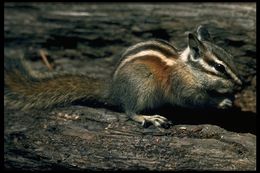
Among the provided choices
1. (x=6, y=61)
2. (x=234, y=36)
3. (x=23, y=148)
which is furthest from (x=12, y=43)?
(x=234, y=36)

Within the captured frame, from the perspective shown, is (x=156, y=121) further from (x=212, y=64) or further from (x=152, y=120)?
(x=212, y=64)

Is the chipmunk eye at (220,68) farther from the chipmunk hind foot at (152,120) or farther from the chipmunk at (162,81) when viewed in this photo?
the chipmunk hind foot at (152,120)

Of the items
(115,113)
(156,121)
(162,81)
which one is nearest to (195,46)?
(162,81)

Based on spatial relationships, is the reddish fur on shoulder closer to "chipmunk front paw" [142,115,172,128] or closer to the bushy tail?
"chipmunk front paw" [142,115,172,128]

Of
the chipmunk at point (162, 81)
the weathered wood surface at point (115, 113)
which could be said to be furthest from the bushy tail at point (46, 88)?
the weathered wood surface at point (115, 113)
